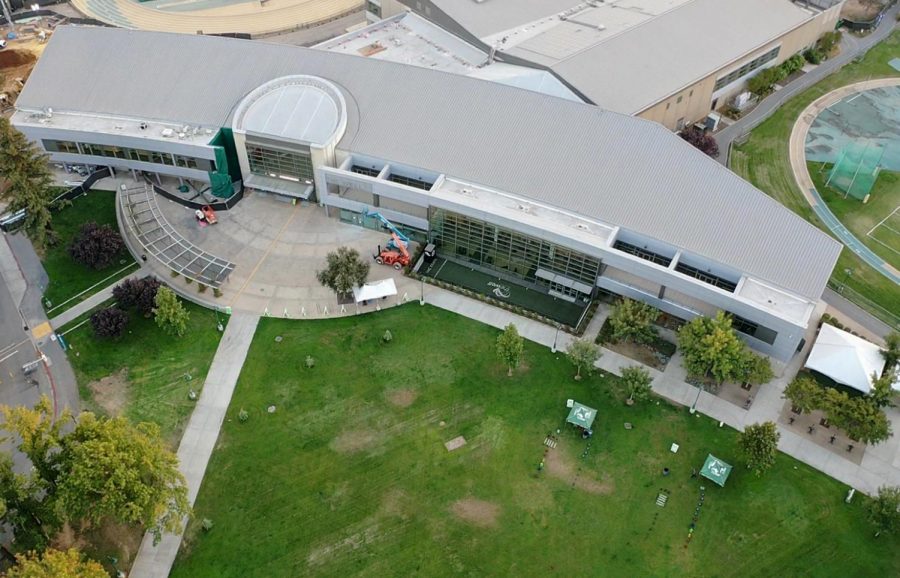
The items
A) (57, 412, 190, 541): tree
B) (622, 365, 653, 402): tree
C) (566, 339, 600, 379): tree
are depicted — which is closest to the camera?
(57, 412, 190, 541): tree

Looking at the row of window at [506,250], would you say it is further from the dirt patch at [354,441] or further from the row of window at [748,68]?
the row of window at [748,68]

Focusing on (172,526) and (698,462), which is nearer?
(172,526)

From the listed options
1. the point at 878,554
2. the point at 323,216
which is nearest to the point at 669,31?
the point at 323,216

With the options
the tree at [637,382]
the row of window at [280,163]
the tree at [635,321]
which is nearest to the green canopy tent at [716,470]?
the tree at [637,382]

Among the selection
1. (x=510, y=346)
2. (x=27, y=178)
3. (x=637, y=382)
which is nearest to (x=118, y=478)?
(x=510, y=346)

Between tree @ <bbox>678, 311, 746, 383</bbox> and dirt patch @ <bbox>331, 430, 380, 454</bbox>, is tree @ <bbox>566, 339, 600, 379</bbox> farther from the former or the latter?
dirt patch @ <bbox>331, 430, 380, 454</bbox>

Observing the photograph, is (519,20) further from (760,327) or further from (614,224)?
(760,327)

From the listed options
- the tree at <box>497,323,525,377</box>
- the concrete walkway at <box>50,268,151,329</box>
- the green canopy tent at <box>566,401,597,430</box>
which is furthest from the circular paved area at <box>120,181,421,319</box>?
the green canopy tent at <box>566,401,597,430</box>
